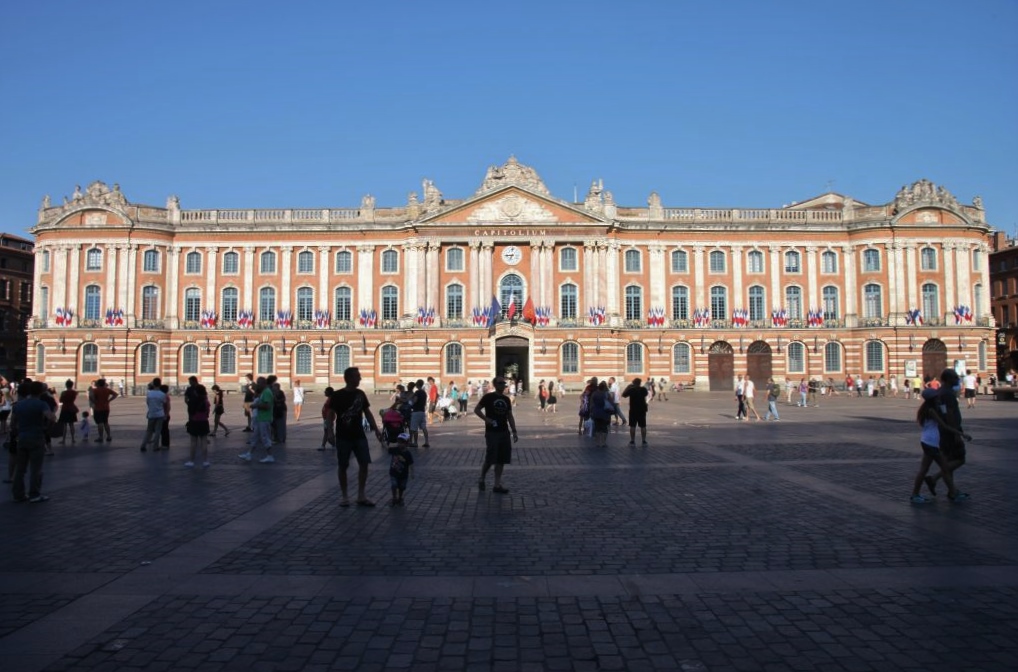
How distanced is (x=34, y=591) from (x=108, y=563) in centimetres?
94

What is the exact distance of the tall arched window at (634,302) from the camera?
53.0m

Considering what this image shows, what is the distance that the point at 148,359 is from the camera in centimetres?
5234

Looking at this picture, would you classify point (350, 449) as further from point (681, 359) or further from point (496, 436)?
point (681, 359)

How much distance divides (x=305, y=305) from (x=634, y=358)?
24321 mm

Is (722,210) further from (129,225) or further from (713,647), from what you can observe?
(713,647)

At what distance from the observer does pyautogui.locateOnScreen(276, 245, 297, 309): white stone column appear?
53344 mm

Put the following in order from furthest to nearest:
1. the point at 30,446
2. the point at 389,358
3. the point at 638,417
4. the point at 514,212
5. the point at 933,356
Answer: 1. the point at 389,358
2. the point at 933,356
3. the point at 514,212
4. the point at 638,417
5. the point at 30,446

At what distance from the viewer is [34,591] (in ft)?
21.0

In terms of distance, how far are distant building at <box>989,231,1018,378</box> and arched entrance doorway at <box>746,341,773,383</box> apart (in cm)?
3015

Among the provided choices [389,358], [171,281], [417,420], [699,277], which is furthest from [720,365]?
[171,281]

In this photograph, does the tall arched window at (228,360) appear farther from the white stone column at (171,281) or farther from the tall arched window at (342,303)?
the tall arched window at (342,303)

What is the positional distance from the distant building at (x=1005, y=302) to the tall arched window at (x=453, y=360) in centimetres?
5148

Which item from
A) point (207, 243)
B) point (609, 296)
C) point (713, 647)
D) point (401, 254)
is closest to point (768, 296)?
point (609, 296)

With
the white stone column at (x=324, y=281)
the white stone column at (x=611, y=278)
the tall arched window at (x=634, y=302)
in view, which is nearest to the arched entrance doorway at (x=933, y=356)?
the tall arched window at (x=634, y=302)
